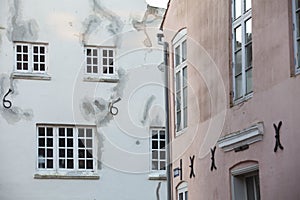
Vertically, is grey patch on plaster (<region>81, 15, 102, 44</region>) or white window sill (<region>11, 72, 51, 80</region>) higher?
grey patch on plaster (<region>81, 15, 102, 44</region>)

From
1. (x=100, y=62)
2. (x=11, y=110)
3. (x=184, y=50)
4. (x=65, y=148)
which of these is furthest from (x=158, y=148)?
(x=184, y=50)

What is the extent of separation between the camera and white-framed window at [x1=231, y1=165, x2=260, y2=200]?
39.4 feet

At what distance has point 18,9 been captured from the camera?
23219mm

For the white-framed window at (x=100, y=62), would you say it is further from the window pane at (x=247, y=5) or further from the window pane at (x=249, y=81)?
the window pane at (x=249, y=81)

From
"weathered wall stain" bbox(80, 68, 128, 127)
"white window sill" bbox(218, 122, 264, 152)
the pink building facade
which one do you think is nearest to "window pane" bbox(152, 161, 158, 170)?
"weathered wall stain" bbox(80, 68, 128, 127)

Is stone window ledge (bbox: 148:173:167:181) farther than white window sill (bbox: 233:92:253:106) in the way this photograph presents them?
Yes

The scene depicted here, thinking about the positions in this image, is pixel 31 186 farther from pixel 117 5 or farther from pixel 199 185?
pixel 199 185

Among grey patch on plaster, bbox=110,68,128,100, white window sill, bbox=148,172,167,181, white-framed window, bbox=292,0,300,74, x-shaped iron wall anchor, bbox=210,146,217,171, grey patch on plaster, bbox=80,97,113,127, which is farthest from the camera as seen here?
grey patch on plaster, bbox=110,68,128,100

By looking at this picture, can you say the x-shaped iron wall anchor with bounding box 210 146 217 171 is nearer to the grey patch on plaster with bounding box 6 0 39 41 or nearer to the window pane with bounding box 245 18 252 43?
the window pane with bounding box 245 18 252 43

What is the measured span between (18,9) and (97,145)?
4846mm

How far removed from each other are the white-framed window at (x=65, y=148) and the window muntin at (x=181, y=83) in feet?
23.4

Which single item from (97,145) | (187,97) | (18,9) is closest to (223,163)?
(187,97)

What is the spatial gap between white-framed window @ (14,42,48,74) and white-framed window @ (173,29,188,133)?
7567 millimetres

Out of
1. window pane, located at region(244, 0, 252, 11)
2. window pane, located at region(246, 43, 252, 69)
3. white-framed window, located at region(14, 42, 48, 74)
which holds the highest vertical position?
white-framed window, located at region(14, 42, 48, 74)
